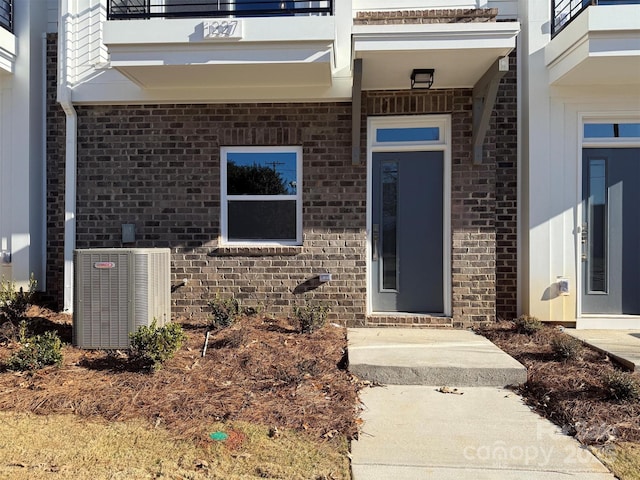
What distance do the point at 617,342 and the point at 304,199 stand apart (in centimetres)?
417

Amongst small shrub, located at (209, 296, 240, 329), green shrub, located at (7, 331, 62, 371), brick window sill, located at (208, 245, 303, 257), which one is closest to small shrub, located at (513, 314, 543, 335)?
brick window sill, located at (208, 245, 303, 257)

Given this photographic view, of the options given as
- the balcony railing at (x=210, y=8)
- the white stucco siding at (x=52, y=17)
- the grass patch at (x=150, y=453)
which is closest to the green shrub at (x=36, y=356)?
the grass patch at (x=150, y=453)

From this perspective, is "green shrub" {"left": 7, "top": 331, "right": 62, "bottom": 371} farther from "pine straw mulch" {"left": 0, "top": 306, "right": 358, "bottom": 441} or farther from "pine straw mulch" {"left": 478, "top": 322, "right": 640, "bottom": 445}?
"pine straw mulch" {"left": 478, "top": 322, "right": 640, "bottom": 445}

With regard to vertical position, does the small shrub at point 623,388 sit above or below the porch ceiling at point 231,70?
below

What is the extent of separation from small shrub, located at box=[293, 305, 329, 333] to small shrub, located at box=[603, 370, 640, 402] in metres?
3.05

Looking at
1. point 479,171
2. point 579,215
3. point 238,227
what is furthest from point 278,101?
point 579,215

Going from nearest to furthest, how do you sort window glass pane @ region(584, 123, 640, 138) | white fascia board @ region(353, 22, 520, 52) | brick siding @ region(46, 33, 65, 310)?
white fascia board @ region(353, 22, 520, 52)
window glass pane @ region(584, 123, 640, 138)
brick siding @ region(46, 33, 65, 310)

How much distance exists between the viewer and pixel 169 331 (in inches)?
174

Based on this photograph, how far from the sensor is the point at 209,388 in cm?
404

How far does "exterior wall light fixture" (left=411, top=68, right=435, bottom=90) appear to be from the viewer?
18.8 ft

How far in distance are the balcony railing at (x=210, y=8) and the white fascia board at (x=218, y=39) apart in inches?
7.3

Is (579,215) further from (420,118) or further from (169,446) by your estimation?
(169,446)

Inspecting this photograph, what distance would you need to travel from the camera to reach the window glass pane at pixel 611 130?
6.35m

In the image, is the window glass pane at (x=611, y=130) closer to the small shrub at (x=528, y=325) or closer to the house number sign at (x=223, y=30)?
the small shrub at (x=528, y=325)
